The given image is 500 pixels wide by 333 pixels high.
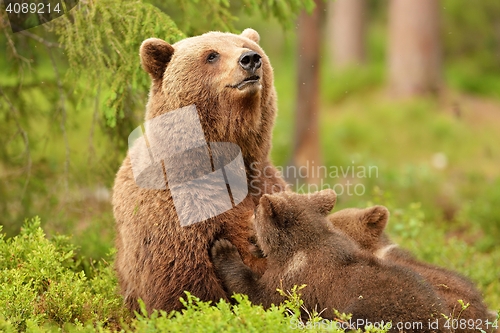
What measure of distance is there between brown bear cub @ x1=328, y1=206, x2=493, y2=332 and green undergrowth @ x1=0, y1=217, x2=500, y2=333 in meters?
1.03

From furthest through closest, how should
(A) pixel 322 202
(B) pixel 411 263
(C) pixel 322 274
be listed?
(B) pixel 411 263
(A) pixel 322 202
(C) pixel 322 274

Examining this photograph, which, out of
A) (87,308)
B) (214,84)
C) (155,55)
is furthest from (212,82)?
(87,308)

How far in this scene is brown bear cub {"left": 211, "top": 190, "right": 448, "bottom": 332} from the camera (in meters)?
4.36

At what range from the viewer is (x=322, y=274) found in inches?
179

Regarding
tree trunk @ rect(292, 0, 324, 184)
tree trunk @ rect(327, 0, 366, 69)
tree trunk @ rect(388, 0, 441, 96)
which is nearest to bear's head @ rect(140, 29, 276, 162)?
tree trunk @ rect(292, 0, 324, 184)

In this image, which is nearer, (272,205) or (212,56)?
(272,205)

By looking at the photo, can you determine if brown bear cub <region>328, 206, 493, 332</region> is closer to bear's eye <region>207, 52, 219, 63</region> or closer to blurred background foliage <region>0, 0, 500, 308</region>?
bear's eye <region>207, 52, 219, 63</region>

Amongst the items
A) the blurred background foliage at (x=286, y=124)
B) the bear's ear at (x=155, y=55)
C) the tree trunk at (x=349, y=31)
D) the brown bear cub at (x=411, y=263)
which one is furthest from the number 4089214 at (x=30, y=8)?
the tree trunk at (x=349, y=31)

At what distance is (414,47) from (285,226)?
13537 mm

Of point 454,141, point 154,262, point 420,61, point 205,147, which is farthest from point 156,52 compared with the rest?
point 420,61

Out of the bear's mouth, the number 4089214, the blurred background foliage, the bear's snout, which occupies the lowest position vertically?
the blurred background foliage

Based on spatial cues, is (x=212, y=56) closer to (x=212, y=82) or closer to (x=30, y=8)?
(x=212, y=82)

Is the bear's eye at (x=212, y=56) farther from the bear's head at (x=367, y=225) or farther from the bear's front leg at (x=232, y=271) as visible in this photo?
the bear's head at (x=367, y=225)

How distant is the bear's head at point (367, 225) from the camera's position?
5457mm
